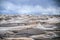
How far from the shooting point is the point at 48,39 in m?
1.52

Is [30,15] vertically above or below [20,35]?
above

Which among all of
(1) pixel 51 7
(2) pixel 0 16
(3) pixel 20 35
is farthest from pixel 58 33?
(2) pixel 0 16

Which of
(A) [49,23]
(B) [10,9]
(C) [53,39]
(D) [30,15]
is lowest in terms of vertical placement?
(C) [53,39]

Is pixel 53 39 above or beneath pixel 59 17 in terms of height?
beneath

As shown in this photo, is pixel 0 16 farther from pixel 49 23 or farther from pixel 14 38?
pixel 49 23

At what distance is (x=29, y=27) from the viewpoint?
61.0 inches

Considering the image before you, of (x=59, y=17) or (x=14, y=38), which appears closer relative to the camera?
(x=14, y=38)

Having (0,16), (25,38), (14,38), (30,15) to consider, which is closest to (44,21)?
(30,15)

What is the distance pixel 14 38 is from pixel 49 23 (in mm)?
585

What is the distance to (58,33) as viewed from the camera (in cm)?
156

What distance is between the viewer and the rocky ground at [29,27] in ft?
4.97

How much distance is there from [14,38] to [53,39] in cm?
58

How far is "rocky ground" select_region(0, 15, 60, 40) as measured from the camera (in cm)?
151

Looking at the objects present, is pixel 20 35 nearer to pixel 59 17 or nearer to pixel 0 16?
pixel 0 16
